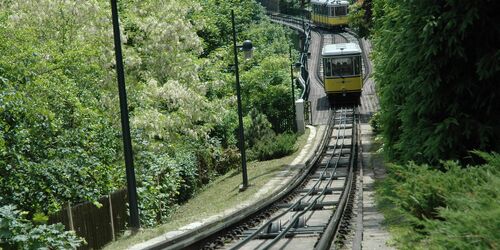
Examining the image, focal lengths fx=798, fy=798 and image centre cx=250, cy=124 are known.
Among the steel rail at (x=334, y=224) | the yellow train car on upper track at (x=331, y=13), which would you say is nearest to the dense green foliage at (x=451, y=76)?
the steel rail at (x=334, y=224)

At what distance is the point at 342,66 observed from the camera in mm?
51562

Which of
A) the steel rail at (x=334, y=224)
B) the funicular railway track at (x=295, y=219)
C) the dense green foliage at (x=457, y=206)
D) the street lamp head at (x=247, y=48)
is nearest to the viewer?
the dense green foliage at (x=457, y=206)

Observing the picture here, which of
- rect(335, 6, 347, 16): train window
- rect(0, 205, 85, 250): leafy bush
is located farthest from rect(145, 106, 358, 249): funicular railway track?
rect(335, 6, 347, 16): train window

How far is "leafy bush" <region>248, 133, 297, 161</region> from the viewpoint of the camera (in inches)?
1612

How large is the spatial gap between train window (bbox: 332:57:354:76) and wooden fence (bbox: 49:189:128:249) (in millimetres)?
29574

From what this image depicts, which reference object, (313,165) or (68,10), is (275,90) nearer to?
(313,165)

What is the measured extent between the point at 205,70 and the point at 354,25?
29.8 ft

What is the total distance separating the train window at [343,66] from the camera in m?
51.3

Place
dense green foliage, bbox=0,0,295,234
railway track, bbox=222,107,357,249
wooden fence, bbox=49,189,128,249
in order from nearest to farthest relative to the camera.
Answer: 1. railway track, bbox=222,107,357,249
2. wooden fence, bbox=49,189,128,249
3. dense green foliage, bbox=0,0,295,234

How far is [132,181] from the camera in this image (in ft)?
58.8

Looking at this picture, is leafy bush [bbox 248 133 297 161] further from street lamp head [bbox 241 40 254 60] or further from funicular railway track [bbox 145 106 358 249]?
street lamp head [bbox 241 40 254 60]

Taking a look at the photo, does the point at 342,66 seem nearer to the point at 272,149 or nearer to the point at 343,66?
the point at 343,66

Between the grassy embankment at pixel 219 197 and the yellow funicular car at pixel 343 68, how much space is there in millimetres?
9020

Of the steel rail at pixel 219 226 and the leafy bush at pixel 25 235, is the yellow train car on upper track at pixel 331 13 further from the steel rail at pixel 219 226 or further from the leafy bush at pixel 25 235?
the leafy bush at pixel 25 235
